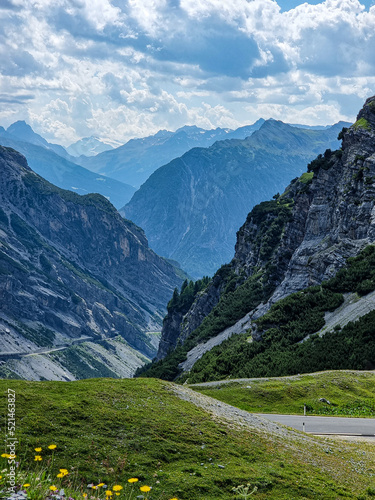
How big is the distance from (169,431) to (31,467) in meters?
6.44

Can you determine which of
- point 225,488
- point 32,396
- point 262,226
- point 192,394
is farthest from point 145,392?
point 262,226

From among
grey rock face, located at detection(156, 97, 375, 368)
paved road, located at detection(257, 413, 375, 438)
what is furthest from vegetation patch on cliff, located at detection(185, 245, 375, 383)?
paved road, located at detection(257, 413, 375, 438)

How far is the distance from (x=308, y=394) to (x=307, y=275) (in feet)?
176

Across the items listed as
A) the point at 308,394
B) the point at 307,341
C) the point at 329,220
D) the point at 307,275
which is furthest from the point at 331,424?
the point at 329,220

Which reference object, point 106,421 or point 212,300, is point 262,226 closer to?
point 212,300

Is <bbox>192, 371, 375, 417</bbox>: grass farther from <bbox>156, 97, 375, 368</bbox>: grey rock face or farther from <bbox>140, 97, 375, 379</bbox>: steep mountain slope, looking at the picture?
<bbox>156, 97, 375, 368</bbox>: grey rock face

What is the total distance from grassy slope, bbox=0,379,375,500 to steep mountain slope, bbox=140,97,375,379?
34835 millimetres

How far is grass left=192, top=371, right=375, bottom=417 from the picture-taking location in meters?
40.6

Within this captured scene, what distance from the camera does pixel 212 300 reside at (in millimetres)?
159750

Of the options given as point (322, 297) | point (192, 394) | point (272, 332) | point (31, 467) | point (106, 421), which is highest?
point (322, 297)

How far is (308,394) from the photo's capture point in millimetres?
43219

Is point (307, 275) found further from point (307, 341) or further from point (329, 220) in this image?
point (307, 341)

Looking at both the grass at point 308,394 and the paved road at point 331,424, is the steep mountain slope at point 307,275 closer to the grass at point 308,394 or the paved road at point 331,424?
the grass at point 308,394

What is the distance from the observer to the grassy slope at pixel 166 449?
672 inches
